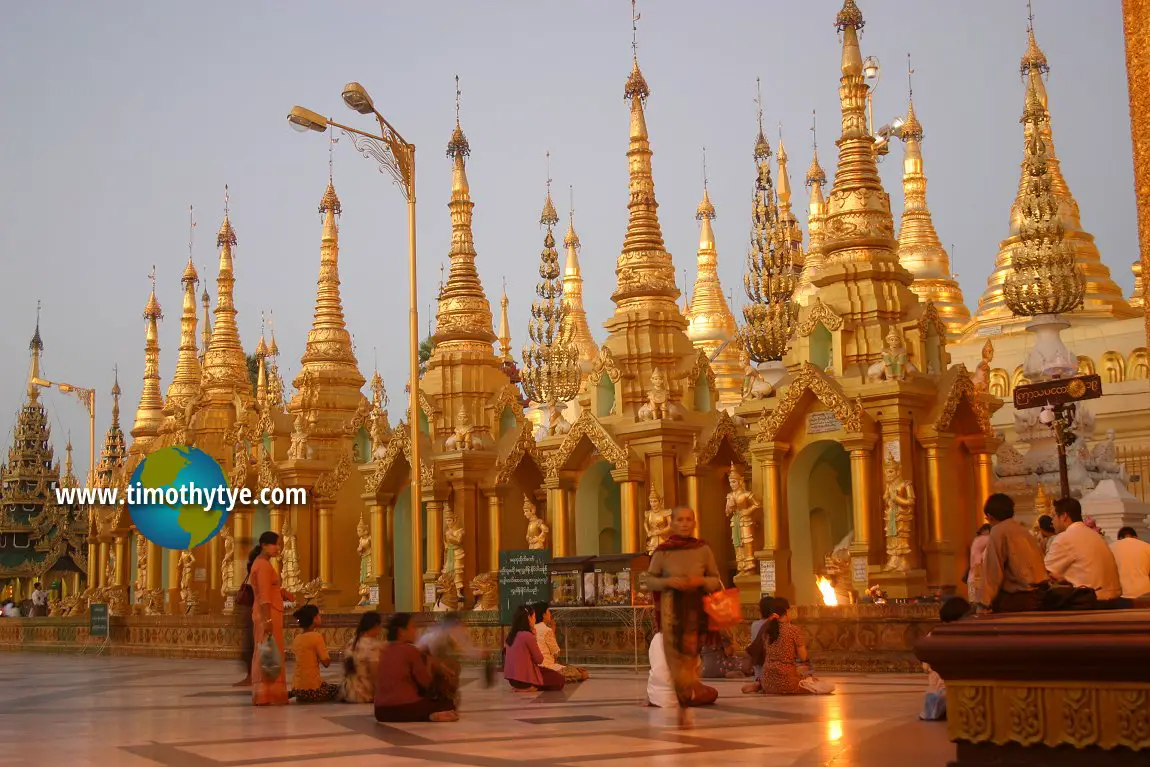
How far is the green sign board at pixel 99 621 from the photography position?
113ft

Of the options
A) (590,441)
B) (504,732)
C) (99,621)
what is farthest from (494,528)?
(504,732)

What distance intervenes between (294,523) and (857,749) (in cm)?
2439

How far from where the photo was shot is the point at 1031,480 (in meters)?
24.5

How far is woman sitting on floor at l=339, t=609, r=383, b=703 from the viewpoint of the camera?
605 inches

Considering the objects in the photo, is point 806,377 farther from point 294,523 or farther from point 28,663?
point 28,663

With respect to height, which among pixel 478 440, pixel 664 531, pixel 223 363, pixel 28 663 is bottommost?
pixel 28 663

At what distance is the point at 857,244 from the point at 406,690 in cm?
1337

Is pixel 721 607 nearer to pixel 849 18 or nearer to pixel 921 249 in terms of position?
pixel 849 18

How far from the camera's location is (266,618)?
15.6 m

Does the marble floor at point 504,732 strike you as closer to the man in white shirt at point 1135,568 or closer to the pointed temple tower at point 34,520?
the man in white shirt at point 1135,568

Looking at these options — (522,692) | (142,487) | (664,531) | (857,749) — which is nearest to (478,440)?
(664,531)

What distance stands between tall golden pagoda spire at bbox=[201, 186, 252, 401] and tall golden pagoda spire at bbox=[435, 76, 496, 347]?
32.3 feet

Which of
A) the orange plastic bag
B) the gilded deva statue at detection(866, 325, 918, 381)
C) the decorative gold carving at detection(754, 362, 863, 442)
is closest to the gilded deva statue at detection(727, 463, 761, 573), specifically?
the decorative gold carving at detection(754, 362, 863, 442)

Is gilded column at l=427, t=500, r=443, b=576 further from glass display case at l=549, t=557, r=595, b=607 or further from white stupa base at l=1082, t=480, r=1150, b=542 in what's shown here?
white stupa base at l=1082, t=480, r=1150, b=542
